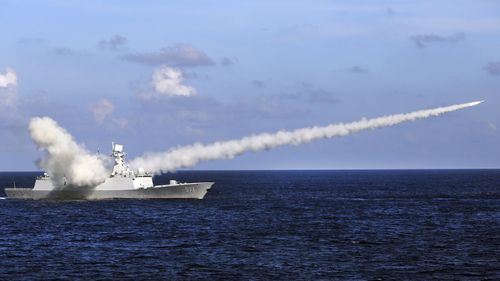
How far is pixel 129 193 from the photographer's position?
114 meters

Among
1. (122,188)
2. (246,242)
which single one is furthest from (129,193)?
(246,242)

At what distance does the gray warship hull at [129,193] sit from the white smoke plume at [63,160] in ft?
7.53

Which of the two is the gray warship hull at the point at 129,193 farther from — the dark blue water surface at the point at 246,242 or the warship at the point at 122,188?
the dark blue water surface at the point at 246,242

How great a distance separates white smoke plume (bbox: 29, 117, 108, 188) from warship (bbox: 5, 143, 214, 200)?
1.43 metres

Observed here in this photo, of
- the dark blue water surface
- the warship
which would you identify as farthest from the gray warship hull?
the dark blue water surface

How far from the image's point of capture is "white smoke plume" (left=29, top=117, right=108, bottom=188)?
112 meters

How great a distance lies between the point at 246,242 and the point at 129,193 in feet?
167

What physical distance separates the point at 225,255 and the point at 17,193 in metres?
76.3

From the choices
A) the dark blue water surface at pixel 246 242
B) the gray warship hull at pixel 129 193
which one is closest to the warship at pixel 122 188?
the gray warship hull at pixel 129 193

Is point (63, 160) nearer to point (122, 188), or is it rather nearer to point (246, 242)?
point (122, 188)

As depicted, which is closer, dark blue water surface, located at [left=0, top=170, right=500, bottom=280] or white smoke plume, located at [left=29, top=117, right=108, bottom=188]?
dark blue water surface, located at [left=0, top=170, right=500, bottom=280]

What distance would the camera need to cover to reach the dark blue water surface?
50.8 metres

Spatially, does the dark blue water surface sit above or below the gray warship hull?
below

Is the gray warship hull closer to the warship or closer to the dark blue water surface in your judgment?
the warship
